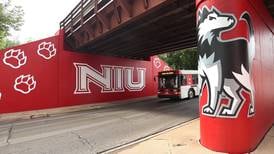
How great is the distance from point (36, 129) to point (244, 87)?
29.8 ft

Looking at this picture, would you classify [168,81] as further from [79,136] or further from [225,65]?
[225,65]

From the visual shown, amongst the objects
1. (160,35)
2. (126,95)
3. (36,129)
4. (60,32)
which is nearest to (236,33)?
(36,129)

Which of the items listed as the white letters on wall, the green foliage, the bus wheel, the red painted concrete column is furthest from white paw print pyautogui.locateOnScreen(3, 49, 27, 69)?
the green foliage

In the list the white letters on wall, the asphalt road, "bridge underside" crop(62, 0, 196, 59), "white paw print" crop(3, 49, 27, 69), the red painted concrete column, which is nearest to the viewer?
the red painted concrete column

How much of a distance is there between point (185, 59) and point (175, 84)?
19.8 m

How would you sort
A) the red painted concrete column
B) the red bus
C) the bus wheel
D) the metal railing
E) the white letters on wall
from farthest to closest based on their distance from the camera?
the bus wheel, the red bus, the white letters on wall, the metal railing, the red painted concrete column

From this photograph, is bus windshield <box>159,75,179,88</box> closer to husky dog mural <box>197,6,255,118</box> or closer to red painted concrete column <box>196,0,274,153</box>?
red painted concrete column <box>196,0,274,153</box>

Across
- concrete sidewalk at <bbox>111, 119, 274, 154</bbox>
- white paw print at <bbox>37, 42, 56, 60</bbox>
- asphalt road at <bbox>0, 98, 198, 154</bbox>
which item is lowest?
asphalt road at <bbox>0, 98, 198, 154</bbox>

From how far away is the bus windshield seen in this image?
73.6 feet

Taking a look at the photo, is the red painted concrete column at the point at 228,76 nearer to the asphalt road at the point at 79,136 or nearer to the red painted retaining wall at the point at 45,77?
the asphalt road at the point at 79,136

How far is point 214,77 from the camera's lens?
6.89 m

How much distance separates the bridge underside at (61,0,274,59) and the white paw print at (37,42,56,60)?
2008mm

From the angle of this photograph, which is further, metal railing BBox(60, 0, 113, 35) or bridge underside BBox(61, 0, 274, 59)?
metal railing BBox(60, 0, 113, 35)

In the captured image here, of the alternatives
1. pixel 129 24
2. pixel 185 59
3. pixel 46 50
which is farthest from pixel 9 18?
pixel 185 59
